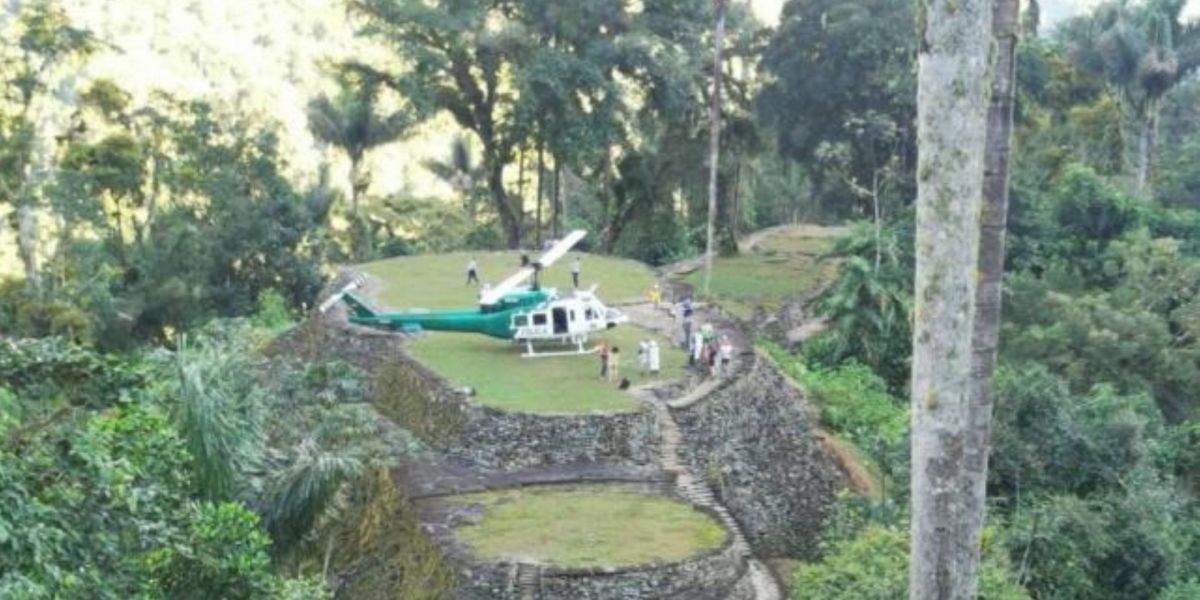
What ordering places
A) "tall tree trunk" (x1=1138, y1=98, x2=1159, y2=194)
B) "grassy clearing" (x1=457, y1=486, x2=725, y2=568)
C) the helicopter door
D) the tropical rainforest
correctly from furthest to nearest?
"tall tree trunk" (x1=1138, y1=98, x2=1159, y2=194) → the helicopter door → "grassy clearing" (x1=457, y1=486, x2=725, y2=568) → the tropical rainforest

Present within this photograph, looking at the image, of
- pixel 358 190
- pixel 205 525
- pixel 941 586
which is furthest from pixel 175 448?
pixel 358 190

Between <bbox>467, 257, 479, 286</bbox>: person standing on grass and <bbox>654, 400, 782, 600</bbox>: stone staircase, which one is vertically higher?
<bbox>467, 257, 479, 286</bbox>: person standing on grass

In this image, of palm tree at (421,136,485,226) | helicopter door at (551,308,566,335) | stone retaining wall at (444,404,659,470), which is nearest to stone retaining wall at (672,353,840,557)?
stone retaining wall at (444,404,659,470)

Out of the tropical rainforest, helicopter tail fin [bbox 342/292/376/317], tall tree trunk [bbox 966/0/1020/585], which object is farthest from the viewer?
helicopter tail fin [bbox 342/292/376/317]

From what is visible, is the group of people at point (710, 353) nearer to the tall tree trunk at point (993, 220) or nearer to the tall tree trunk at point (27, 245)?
the tall tree trunk at point (993, 220)

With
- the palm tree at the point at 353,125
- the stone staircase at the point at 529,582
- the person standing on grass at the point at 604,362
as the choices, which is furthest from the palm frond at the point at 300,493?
the palm tree at the point at 353,125

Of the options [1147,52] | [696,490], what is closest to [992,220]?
[696,490]

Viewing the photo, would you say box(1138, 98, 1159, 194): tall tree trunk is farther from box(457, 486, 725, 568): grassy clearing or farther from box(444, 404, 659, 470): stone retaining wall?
box(457, 486, 725, 568): grassy clearing

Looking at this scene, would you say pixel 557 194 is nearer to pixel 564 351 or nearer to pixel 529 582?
pixel 564 351
